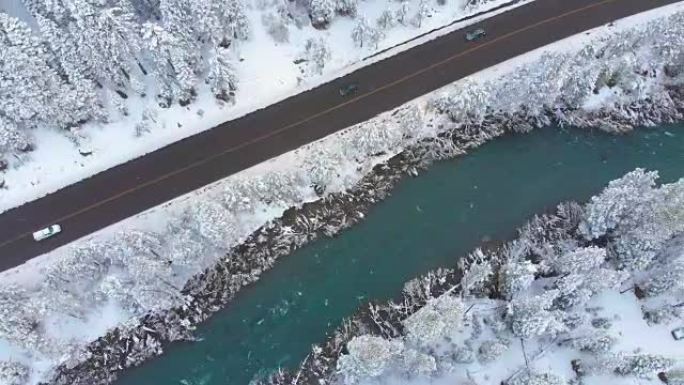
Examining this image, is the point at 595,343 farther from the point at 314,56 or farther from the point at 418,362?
the point at 314,56

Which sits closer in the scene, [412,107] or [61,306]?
[61,306]

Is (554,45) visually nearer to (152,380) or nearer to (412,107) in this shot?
(412,107)

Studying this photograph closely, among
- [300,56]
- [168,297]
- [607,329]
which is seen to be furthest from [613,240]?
[168,297]

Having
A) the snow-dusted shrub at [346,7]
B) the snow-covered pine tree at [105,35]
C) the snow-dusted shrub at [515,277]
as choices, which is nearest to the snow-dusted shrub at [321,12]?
the snow-dusted shrub at [346,7]

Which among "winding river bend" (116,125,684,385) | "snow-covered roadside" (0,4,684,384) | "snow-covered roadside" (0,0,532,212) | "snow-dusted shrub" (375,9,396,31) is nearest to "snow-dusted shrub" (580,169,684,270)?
"winding river bend" (116,125,684,385)

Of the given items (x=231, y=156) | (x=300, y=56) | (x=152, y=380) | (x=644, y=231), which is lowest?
(x=152, y=380)

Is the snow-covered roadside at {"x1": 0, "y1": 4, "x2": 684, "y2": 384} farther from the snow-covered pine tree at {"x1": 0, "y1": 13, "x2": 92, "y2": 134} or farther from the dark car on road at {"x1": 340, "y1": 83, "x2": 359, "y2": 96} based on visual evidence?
the snow-covered pine tree at {"x1": 0, "y1": 13, "x2": 92, "y2": 134}
